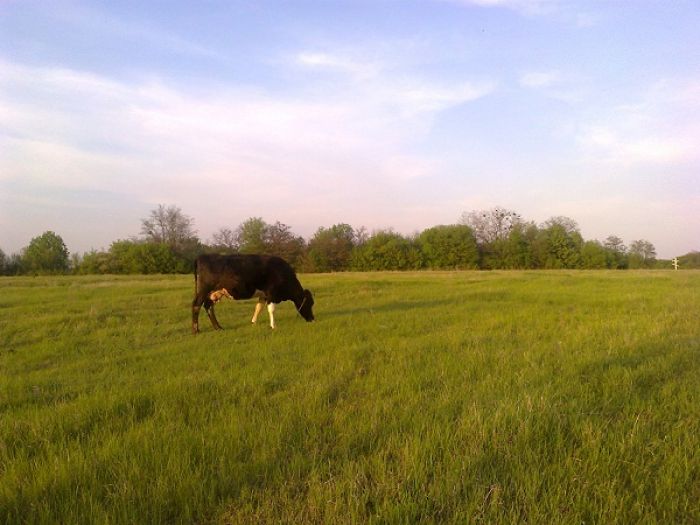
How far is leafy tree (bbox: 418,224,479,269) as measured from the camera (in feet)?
239

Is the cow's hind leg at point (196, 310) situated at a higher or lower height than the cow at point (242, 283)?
lower

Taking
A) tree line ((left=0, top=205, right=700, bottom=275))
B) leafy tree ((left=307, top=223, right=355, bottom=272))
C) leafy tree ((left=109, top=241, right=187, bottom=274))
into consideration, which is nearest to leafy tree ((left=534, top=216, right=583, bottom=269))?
tree line ((left=0, top=205, right=700, bottom=275))

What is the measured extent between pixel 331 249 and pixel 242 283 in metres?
65.0

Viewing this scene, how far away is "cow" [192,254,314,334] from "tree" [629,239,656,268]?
92.0 metres

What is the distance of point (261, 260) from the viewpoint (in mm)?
11664

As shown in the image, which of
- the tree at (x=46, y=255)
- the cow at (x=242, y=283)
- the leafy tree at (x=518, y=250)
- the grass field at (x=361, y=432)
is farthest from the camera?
the leafy tree at (x=518, y=250)

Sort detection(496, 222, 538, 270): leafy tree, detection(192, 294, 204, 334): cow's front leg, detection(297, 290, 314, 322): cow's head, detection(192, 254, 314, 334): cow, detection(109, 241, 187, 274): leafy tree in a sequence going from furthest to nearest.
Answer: detection(496, 222, 538, 270): leafy tree < detection(109, 241, 187, 274): leafy tree < detection(297, 290, 314, 322): cow's head < detection(192, 254, 314, 334): cow < detection(192, 294, 204, 334): cow's front leg

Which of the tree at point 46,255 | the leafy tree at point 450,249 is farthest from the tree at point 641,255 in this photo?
the tree at point 46,255

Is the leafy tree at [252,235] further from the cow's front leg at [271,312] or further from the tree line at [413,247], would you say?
the cow's front leg at [271,312]

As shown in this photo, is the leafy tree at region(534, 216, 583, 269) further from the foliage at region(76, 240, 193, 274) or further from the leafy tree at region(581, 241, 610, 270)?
the foliage at region(76, 240, 193, 274)

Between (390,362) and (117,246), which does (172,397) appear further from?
(117,246)

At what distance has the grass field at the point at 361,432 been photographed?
8.50 feet

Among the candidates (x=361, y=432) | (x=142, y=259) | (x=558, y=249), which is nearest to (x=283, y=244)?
(x=142, y=259)

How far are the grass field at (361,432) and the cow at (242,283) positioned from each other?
9.98 ft
